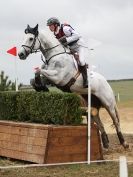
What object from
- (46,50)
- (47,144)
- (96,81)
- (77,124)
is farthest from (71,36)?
(47,144)

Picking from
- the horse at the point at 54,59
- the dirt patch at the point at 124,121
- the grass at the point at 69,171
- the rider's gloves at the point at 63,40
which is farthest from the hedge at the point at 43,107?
the dirt patch at the point at 124,121

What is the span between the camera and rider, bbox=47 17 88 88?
11125 mm

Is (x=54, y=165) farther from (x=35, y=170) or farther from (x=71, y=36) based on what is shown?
(x=71, y=36)

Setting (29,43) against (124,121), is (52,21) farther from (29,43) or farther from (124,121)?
(124,121)

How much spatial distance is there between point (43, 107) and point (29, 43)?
158 cm

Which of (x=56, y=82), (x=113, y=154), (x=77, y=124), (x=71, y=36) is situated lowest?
(x=113, y=154)

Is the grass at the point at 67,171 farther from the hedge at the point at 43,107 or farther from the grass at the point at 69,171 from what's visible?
the hedge at the point at 43,107

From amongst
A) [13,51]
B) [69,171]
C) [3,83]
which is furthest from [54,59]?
[3,83]

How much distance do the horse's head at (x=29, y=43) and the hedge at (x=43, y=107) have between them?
767 millimetres

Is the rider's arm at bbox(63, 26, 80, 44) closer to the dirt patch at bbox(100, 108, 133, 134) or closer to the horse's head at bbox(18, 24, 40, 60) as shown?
the horse's head at bbox(18, 24, 40, 60)

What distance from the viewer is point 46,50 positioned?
11.2 metres

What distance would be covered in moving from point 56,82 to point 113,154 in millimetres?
1936

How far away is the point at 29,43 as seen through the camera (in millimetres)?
10867

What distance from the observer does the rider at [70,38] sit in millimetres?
11125
